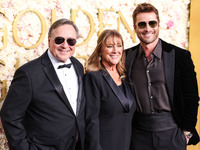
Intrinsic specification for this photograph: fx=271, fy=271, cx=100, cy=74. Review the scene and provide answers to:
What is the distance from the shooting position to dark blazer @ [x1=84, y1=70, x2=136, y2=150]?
218cm

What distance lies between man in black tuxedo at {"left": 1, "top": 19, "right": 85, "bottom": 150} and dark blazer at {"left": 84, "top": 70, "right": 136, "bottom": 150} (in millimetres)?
78

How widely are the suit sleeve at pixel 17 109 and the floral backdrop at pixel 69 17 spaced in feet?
2.44

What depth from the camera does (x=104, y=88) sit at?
2.25 meters

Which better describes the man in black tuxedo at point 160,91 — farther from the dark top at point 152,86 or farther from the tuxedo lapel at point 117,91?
the tuxedo lapel at point 117,91

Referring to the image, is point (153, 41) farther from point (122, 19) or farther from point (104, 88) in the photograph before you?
point (122, 19)

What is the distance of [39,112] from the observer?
6.47 ft

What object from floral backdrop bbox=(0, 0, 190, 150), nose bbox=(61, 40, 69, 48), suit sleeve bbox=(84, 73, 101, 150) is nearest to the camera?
nose bbox=(61, 40, 69, 48)

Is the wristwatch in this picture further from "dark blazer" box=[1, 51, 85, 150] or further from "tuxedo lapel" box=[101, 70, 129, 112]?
"dark blazer" box=[1, 51, 85, 150]

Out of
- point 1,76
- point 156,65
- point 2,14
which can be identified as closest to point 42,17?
point 2,14

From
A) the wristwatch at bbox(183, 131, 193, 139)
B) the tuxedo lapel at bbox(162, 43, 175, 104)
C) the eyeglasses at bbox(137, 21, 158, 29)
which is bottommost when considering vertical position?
the wristwatch at bbox(183, 131, 193, 139)

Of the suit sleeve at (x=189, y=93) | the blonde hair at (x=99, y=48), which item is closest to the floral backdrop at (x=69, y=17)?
the blonde hair at (x=99, y=48)

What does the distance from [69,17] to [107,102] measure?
1.17 meters

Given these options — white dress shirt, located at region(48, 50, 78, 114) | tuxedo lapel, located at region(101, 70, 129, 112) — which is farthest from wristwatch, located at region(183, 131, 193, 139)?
white dress shirt, located at region(48, 50, 78, 114)

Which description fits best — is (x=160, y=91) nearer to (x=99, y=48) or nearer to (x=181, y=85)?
(x=181, y=85)
